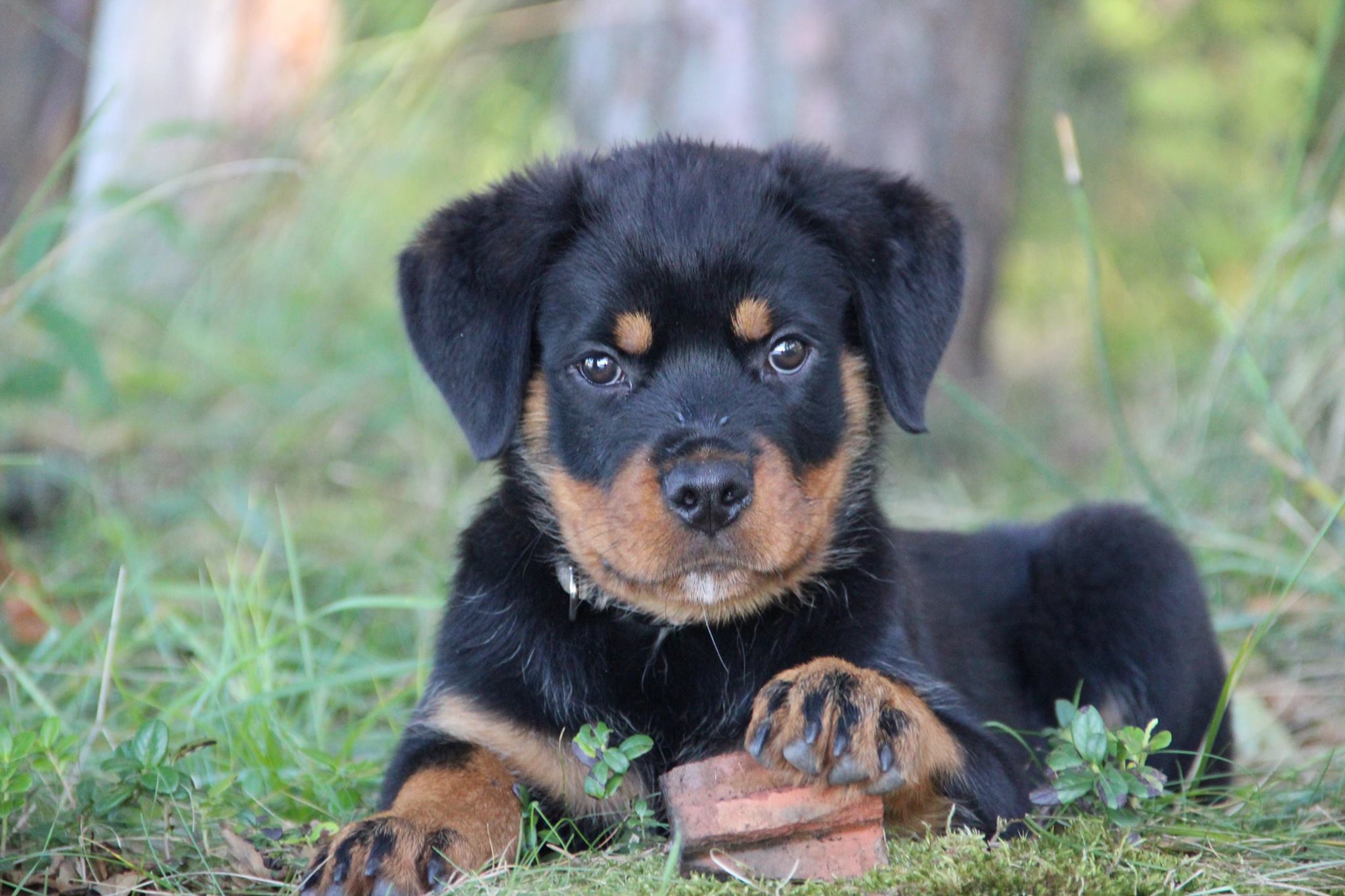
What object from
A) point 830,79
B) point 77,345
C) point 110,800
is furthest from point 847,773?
point 830,79

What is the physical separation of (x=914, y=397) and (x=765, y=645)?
2.14 feet

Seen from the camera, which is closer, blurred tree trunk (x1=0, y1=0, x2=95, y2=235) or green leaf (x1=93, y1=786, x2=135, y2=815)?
green leaf (x1=93, y1=786, x2=135, y2=815)

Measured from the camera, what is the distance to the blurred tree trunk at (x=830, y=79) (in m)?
6.23

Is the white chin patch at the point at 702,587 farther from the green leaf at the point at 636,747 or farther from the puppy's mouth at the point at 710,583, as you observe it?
the green leaf at the point at 636,747

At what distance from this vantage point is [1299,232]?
529cm

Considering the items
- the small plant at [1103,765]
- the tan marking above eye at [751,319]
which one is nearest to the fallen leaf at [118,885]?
the tan marking above eye at [751,319]

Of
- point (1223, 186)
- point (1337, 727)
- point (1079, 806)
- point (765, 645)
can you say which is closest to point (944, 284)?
point (765, 645)

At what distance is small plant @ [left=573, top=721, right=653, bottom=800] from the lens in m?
2.54

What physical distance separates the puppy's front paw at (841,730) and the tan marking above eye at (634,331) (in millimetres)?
787

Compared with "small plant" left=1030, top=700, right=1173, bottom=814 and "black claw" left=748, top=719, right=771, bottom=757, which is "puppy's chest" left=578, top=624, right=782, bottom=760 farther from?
"small plant" left=1030, top=700, right=1173, bottom=814

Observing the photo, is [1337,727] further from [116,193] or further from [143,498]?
[143,498]

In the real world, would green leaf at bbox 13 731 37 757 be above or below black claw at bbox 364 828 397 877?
above

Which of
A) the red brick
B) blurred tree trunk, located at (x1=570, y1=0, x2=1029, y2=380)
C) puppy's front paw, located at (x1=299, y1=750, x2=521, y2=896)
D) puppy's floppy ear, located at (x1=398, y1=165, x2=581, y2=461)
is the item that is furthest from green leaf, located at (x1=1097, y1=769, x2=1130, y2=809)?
blurred tree trunk, located at (x1=570, y1=0, x2=1029, y2=380)

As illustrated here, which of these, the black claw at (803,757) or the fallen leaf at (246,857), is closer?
the black claw at (803,757)
